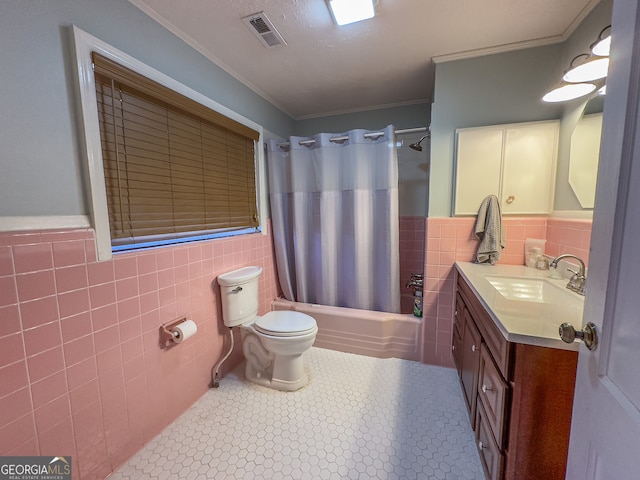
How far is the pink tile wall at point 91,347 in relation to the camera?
922 mm

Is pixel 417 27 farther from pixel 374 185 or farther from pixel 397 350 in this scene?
pixel 397 350

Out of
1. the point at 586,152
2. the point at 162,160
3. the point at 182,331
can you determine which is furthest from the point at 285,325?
the point at 586,152

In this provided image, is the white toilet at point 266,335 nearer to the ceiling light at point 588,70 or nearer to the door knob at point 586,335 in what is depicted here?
the door knob at point 586,335

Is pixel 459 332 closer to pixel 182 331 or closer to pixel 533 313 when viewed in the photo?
pixel 533 313

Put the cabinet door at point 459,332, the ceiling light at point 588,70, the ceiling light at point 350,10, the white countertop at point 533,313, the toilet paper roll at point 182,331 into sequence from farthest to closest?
the cabinet door at point 459,332
the toilet paper roll at point 182,331
the ceiling light at point 350,10
the ceiling light at point 588,70
the white countertop at point 533,313

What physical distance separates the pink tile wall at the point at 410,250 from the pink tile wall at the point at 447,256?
1.95 feet

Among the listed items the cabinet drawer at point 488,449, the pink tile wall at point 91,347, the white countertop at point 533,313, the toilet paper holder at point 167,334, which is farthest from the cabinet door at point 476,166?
the toilet paper holder at point 167,334

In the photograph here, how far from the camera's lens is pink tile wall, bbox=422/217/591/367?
179cm

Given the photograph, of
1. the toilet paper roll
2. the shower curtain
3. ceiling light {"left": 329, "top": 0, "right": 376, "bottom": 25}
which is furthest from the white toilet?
ceiling light {"left": 329, "top": 0, "right": 376, "bottom": 25}

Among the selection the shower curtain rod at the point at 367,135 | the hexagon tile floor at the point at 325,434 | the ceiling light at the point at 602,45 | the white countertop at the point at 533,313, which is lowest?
the hexagon tile floor at the point at 325,434

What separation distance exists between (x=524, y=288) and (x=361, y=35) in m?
1.77

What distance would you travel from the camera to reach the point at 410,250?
2672mm

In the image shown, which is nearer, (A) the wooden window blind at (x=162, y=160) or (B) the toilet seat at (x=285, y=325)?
(A) the wooden window blind at (x=162, y=160)

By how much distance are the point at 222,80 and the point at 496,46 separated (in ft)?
6.05
